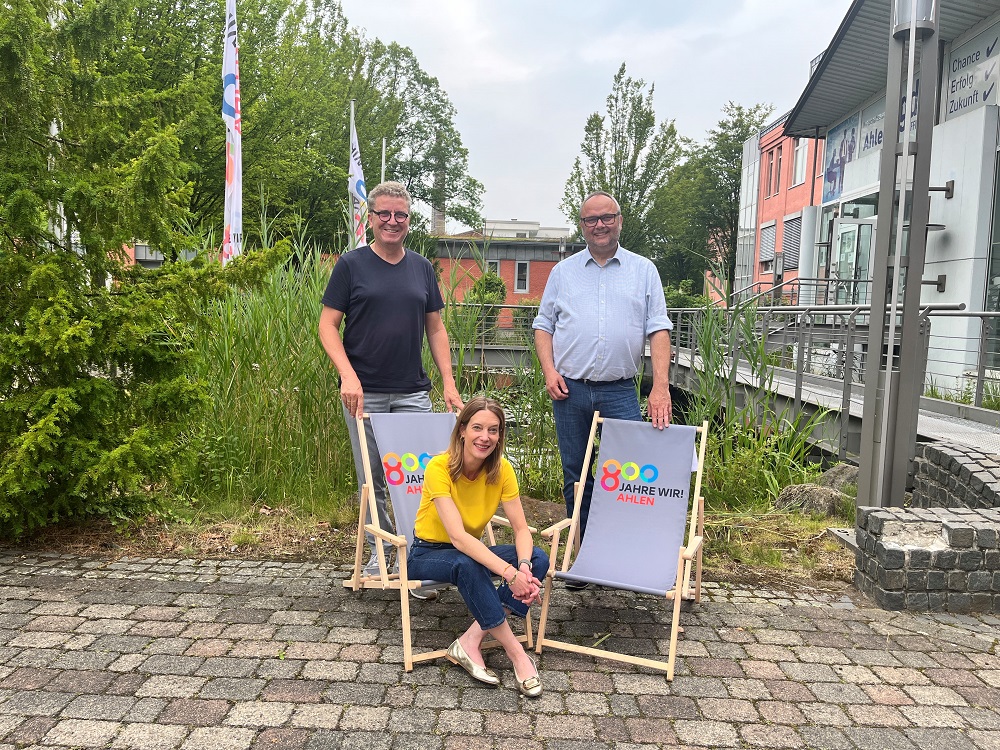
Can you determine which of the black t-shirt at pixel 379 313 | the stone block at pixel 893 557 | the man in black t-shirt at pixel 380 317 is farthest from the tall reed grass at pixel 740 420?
the black t-shirt at pixel 379 313

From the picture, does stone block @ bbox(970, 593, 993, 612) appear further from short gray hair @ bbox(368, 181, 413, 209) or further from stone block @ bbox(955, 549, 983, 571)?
short gray hair @ bbox(368, 181, 413, 209)

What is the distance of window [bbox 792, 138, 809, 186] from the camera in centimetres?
3031

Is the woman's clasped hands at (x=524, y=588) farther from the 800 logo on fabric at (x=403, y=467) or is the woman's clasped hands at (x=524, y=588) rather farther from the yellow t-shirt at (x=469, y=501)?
the 800 logo on fabric at (x=403, y=467)

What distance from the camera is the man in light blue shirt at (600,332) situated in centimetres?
423

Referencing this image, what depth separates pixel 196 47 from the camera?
70.7ft

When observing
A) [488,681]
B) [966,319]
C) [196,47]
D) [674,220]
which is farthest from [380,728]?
[674,220]

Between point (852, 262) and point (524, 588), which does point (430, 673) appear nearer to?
point (524, 588)

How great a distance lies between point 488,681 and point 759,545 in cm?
253

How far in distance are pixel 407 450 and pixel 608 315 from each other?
126cm

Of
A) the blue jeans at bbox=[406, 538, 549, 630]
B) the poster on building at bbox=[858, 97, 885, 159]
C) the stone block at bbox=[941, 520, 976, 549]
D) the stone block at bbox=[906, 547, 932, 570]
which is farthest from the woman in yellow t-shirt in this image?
the poster on building at bbox=[858, 97, 885, 159]

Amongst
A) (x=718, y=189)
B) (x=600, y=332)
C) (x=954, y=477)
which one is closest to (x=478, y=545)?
(x=600, y=332)

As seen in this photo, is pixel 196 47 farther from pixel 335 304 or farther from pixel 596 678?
pixel 596 678

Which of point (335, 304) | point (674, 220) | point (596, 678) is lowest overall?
point (596, 678)

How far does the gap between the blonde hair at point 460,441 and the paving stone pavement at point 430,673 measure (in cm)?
81
